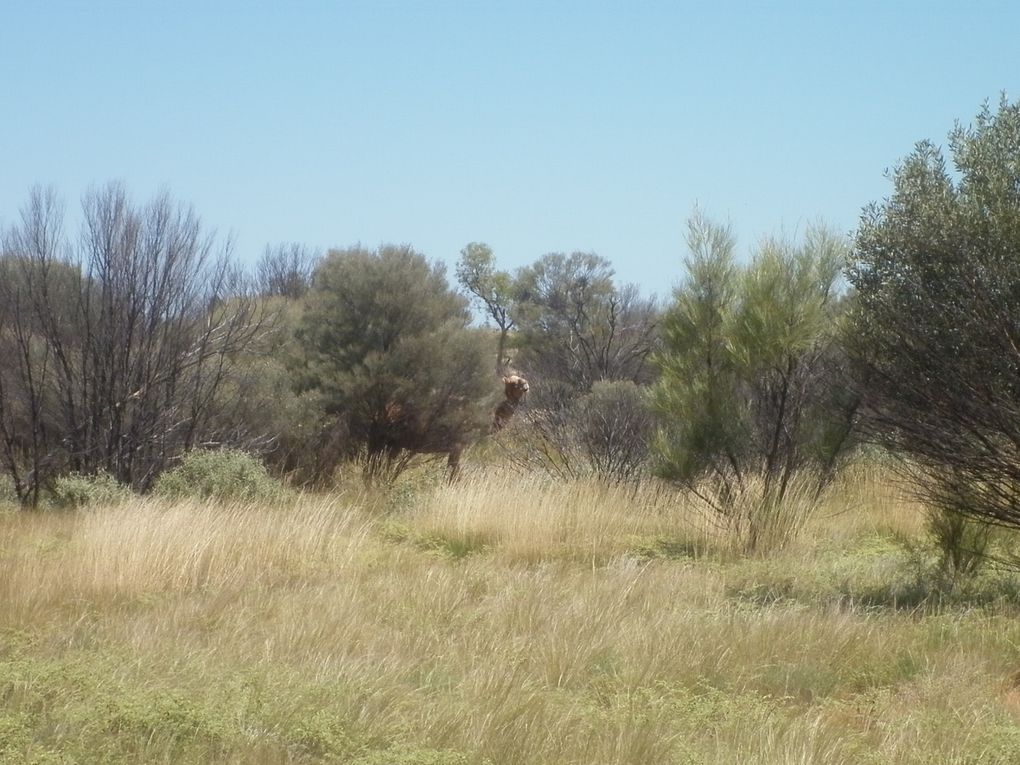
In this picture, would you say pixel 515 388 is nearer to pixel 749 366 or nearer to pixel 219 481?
pixel 219 481

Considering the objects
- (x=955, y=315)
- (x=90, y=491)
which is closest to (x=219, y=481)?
(x=90, y=491)

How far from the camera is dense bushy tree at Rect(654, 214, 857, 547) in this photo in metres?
11.4

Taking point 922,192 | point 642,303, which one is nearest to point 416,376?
point 922,192

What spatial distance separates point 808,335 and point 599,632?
219 inches

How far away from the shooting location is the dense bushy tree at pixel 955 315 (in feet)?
25.5

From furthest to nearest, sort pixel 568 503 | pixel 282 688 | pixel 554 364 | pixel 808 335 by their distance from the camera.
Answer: pixel 554 364, pixel 568 503, pixel 808 335, pixel 282 688

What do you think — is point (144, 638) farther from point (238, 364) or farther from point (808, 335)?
point (238, 364)

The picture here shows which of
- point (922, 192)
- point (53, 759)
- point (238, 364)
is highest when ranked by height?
point (922, 192)

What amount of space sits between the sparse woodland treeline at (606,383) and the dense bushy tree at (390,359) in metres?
0.04

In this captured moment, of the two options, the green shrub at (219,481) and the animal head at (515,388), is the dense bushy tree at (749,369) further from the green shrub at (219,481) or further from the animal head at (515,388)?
the animal head at (515,388)

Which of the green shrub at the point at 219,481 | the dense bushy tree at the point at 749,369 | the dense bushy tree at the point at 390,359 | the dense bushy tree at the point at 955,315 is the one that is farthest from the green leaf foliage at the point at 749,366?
the dense bushy tree at the point at 390,359

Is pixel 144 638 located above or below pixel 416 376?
below

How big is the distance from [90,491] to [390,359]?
22.8ft

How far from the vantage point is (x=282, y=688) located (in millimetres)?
5371
